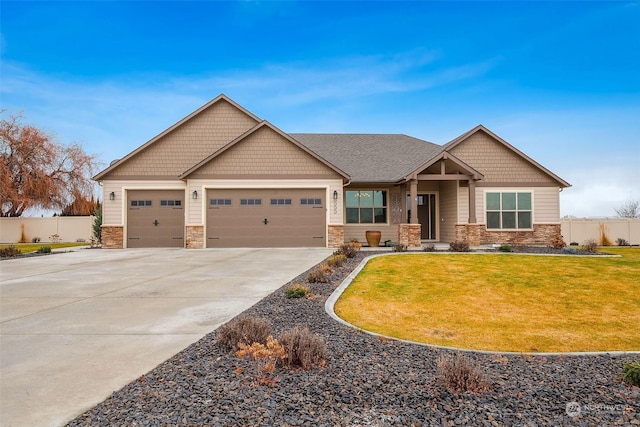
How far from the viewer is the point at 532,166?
20.5 m

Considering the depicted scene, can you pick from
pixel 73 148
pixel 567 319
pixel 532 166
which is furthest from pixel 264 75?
pixel 567 319

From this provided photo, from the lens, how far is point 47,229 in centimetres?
2819

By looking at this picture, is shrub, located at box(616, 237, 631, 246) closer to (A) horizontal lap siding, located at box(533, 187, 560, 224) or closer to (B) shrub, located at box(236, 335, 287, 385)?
(A) horizontal lap siding, located at box(533, 187, 560, 224)

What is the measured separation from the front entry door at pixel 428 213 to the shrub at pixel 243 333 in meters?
19.2

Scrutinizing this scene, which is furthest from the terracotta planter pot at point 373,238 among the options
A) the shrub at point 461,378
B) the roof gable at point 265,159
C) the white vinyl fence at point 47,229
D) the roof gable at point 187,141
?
the white vinyl fence at point 47,229

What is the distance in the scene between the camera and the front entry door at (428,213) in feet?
73.8

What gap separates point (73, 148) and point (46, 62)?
12583 mm

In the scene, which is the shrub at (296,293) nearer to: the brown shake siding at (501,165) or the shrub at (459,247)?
the shrub at (459,247)

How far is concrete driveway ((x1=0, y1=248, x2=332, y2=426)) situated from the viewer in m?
3.36

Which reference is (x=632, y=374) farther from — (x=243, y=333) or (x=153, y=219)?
(x=153, y=219)

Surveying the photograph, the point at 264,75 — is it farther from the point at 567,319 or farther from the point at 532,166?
the point at 567,319

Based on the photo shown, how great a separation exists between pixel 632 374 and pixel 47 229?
33687 millimetres

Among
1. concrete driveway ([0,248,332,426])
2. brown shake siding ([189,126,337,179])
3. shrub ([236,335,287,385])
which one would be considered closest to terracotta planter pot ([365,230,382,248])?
brown shake siding ([189,126,337,179])

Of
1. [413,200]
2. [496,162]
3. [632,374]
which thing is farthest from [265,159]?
[632,374]
